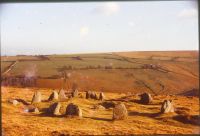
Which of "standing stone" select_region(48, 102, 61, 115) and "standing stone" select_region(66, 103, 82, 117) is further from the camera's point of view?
"standing stone" select_region(48, 102, 61, 115)

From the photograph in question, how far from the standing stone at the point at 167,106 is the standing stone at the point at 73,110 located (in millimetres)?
2039

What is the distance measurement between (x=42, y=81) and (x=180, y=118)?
3495mm

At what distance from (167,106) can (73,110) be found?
7.51ft

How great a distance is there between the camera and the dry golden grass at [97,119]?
9.80 metres

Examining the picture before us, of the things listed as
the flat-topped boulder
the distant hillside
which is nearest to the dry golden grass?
the flat-topped boulder

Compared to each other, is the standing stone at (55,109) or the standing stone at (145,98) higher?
the standing stone at (145,98)

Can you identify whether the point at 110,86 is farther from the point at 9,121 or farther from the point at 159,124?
the point at 9,121

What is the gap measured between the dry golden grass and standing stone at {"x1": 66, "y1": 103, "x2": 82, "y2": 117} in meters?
0.11

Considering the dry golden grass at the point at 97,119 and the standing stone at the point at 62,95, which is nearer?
the dry golden grass at the point at 97,119

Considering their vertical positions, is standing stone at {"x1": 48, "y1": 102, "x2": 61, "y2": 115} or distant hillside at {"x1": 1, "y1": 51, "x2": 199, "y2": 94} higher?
distant hillside at {"x1": 1, "y1": 51, "x2": 199, "y2": 94}

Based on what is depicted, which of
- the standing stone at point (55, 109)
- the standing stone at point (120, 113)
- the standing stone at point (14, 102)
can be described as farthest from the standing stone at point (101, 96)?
the standing stone at point (14, 102)

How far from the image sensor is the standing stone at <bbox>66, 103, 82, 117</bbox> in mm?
9953

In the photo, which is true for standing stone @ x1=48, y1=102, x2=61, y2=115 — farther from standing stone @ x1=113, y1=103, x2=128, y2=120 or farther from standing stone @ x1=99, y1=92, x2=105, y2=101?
standing stone @ x1=113, y1=103, x2=128, y2=120

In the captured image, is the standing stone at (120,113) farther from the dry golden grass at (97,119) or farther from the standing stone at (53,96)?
the standing stone at (53,96)
